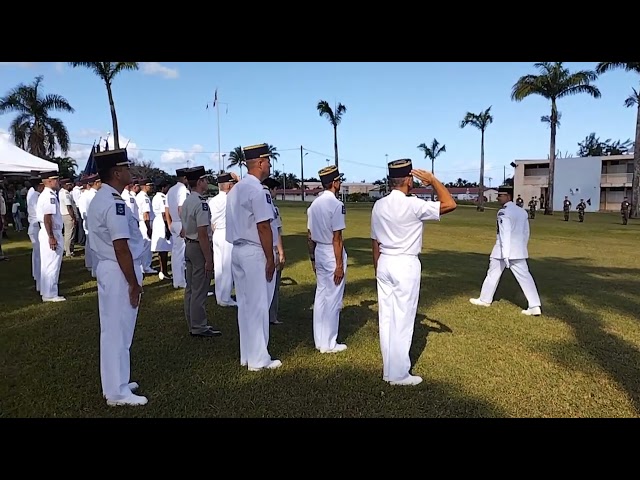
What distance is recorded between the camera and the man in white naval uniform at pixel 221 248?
7441 mm

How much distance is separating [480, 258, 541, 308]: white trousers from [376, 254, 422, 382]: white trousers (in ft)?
11.1

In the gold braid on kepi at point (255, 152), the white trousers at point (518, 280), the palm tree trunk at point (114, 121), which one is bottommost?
the white trousers at point (518, 280)

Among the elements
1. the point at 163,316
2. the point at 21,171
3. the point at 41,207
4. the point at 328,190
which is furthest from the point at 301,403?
the point at 21,171

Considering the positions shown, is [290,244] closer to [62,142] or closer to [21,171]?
[21,171]

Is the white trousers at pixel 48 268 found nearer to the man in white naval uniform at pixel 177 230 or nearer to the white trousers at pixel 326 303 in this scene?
the man in white naval uniform at pixel 177 230

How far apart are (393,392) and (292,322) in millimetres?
2543

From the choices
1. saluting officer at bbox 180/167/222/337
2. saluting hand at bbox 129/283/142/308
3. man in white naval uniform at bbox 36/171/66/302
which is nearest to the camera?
saluting hand at bbox 129/283/142/308

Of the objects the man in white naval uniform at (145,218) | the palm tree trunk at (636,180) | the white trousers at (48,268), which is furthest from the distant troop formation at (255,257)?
the palm tree trunk at (636,180)

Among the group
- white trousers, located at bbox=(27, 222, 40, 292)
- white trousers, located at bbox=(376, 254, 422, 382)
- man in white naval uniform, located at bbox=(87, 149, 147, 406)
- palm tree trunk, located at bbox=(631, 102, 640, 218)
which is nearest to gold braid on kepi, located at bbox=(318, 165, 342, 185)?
white trousers, located at bbox=(376, 254, 422, 382)

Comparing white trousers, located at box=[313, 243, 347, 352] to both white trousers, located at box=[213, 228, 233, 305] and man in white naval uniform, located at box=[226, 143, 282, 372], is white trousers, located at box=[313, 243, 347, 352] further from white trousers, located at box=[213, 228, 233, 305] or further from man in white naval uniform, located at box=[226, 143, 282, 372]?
white trousers, located at box=[213, 228, 233, 305]

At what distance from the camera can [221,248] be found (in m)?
7.66

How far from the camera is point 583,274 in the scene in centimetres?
1056

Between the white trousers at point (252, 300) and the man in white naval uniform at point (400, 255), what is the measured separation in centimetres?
116

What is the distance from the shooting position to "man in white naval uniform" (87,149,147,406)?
12.3 feet
